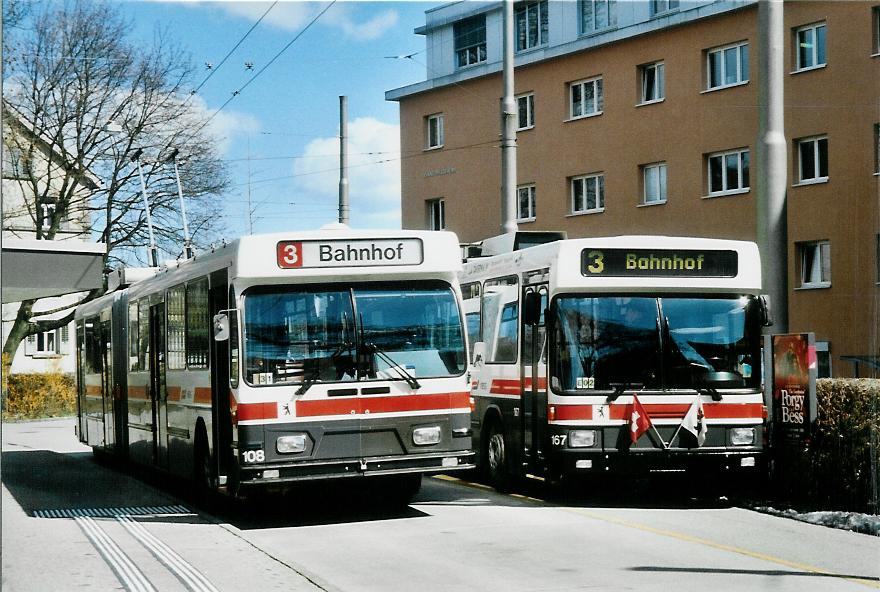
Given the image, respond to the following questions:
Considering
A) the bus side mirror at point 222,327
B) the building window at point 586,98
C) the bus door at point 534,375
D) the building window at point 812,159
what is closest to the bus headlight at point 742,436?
the bus door at point 534,375

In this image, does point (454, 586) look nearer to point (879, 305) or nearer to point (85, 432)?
point (85, 432)

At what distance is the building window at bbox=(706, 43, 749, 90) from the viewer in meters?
33.3

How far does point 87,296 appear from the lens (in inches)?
1682

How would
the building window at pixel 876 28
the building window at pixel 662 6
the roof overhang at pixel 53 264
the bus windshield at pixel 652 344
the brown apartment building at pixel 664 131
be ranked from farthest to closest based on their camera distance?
the building window at pixel 662 6, the brown apartment building at pixel 664 131, the building window at pixel 876 28, the roof overhang at pixel 53 264, the bus windshield at pixel 652 344

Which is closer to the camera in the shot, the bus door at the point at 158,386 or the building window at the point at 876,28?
the bus door at the point at 158,386

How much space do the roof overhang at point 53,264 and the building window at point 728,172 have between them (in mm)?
19977

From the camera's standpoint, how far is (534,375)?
13398 millimetres

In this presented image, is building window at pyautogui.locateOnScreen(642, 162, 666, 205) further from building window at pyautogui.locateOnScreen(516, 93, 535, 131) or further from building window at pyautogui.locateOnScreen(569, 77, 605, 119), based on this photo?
building window at pyautogui.locateOnScreen(516, 93, 535, 131)

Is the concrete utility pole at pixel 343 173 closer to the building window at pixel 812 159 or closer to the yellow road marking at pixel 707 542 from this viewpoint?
the building window at pixel 812 159

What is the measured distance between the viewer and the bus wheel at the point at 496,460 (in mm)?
14492

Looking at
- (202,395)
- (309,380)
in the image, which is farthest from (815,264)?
(309,380)

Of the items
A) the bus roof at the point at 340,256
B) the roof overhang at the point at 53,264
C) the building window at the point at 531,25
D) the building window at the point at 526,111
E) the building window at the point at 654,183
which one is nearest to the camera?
the bus roof at the point at 340,256

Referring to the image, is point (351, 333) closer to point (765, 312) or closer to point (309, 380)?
point (309, 380)

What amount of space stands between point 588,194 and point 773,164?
25148mm
